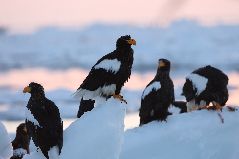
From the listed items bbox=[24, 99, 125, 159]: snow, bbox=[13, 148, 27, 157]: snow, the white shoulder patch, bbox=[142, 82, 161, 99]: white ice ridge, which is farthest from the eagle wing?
bbox=[13, 148, 27, 157]: snow

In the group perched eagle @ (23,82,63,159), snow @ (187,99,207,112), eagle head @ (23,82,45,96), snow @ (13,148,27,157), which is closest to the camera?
perched eagle @ (23,82,63,159)

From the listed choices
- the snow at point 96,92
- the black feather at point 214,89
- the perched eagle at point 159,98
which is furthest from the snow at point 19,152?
the black feather at point 214,89

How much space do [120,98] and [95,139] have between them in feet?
2.98

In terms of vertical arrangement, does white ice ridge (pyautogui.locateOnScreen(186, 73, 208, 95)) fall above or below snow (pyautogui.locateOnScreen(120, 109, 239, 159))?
above

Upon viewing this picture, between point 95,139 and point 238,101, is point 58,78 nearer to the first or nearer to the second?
point 238,101

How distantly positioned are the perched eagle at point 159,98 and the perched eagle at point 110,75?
60cm

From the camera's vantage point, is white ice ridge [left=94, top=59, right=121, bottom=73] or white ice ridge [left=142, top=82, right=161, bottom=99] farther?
white ice ridge [left=142, top=82, right=161, bottom=99]

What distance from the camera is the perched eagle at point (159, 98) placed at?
9852mm

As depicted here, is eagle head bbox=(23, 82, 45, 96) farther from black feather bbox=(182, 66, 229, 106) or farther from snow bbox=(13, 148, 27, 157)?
snow bbox=(13, 148, 27, 157)

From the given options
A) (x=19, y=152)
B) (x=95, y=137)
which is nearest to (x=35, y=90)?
(x=95, y=137)

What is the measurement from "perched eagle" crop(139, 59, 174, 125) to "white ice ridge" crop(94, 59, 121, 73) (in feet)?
2.53

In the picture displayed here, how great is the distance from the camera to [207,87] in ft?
33.0

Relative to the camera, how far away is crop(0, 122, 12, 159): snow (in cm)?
1194

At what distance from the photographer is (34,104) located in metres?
8.34
